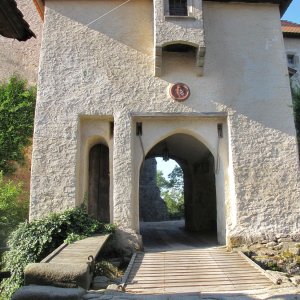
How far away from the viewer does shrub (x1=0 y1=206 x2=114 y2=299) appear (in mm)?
7898

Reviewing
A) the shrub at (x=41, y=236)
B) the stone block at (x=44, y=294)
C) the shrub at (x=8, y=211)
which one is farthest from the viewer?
the shrub at (x=8, y=211)

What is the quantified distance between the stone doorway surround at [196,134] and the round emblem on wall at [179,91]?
1.59 ft

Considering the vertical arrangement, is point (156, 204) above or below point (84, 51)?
below

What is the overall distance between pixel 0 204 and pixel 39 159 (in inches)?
80.4

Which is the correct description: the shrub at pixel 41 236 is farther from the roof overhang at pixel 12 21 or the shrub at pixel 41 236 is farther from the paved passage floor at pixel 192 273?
the roof overhang at pixel 12 21

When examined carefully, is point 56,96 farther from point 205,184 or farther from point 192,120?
point 205,184

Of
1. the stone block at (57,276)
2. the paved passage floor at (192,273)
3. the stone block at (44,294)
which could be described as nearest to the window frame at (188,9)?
the paved passage floor at (192,273)

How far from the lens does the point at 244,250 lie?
9.12 m

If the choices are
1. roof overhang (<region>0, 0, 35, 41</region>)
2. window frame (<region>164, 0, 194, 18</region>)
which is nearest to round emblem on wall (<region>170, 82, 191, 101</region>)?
window frame (<region>164, 0, 194, 18</region>)

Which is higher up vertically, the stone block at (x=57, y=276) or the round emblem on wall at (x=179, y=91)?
the round emblem on wall at (x=179, y=91)

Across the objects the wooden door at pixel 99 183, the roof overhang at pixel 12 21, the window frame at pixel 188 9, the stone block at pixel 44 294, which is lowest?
the stone block at pixel 44 294

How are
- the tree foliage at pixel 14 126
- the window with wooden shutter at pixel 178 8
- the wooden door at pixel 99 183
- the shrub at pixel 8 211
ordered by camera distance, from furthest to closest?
the tree foliage at pixel 14 126
the wooden door at pixel 99 183
the shrub at pixel 8 211
the window with wooden shutter at pixel 178 8

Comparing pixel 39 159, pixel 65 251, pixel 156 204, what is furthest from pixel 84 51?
pixel 156 204

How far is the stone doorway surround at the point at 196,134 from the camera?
1005 centimetres
